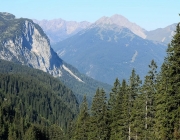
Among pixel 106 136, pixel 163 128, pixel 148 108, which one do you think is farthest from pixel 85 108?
pixel 163 128

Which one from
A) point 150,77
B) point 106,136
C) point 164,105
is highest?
point 150,77

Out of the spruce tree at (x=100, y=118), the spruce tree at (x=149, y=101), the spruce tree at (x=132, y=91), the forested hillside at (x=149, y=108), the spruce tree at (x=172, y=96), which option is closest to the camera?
the spruce tree at (x=172, y=96)

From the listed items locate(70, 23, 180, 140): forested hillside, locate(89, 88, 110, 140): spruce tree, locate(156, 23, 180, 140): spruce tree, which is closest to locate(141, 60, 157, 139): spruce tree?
locate(70, 23, 180, 140): forested hillside

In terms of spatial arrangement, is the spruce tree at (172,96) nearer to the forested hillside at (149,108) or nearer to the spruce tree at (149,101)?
the forested hillside at (149,108)

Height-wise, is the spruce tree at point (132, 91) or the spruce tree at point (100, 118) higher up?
the spruce tree at point (132, 91)

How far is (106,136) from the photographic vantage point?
59969 mm

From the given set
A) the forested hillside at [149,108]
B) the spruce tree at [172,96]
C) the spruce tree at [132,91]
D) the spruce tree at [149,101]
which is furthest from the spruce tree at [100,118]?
the spruce tree at [172,96]

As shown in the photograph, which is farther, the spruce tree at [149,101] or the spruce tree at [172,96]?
the spruce tree at [149,101]

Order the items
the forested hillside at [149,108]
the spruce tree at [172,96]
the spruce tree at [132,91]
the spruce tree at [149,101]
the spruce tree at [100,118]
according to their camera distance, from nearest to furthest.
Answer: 1. the spruce tree at [172,96]
2. the forested hillside at [149,108]
3. the spruce tree at [149,101]
4. the spruce tree at [132,91]
5. the spruce tree at [100,118]

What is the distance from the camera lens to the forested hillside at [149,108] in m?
34.0

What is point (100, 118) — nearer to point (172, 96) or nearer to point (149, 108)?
point (149, 108)

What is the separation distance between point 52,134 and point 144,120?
121468mm

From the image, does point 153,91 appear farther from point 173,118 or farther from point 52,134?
point 52,134

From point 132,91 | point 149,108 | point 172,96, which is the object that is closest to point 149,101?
point 149,108
